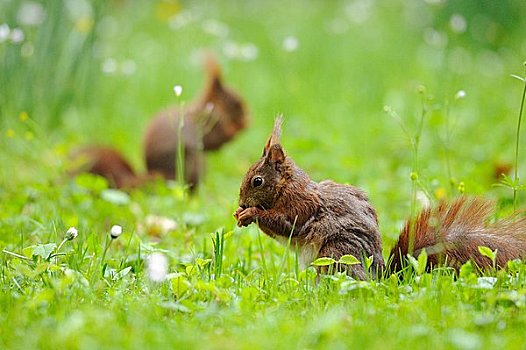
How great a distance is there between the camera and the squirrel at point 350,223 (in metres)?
2.79

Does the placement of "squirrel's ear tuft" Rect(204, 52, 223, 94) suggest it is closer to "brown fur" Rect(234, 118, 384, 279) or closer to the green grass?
the green grass

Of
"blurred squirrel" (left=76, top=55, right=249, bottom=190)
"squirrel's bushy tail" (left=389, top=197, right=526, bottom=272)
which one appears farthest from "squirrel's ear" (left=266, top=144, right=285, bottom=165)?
"blurred squirrel" (left=76, top=55, right=249, bottom=190)

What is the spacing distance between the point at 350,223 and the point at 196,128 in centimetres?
243

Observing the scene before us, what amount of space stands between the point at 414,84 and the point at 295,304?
13.7 ft

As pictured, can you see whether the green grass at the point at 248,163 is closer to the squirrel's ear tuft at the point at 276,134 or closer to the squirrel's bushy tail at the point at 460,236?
the squirrel's bushy tail at the point at 460,236

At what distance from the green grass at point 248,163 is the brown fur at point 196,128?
0.67ft

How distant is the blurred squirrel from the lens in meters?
4.80

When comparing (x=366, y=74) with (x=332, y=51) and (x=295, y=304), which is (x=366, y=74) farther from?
(x=295, y=304)

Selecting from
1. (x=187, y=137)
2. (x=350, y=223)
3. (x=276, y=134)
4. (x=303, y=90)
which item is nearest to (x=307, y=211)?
(x=350, y=223)

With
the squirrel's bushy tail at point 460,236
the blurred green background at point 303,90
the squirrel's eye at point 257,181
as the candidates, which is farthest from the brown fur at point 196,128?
the squirrel's bushy tail at point 460,236

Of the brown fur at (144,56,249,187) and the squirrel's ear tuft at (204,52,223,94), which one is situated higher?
the squirrel's ear tuft at (204,52,223,94)

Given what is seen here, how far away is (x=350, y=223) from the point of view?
2.79 meters

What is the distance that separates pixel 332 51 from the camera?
24.9 feet

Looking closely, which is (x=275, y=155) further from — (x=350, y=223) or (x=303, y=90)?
(x=303, y=90)
